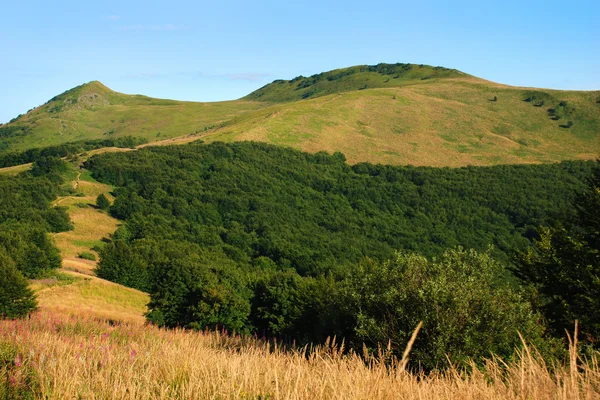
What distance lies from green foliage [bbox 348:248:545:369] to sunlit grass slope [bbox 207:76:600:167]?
402ft

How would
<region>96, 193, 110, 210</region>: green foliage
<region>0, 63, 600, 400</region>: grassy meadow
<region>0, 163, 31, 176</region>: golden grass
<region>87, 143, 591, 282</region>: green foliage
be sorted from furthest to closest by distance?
1. <region>0, 163, 31, 176</region>: golden grass
2. <region>87, 143, 591, 282</region>: green foliage
3. <region>96, 193, 110, 210</region>: green foliage
4. <region>0, 63, 600, 400</region>: grassy meadow

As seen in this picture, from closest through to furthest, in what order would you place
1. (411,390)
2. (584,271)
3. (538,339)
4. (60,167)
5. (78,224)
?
(411,390), (538,339), (584,271), (78,224), (60,167)

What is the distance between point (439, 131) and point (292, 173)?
4548 cm

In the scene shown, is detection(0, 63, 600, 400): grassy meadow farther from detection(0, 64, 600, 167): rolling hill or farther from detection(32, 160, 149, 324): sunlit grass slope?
detection(0, 64, 600, 167): rolling hill

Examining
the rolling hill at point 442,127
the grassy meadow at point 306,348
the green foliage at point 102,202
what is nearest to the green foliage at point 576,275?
the grassy meadow at point 306,348

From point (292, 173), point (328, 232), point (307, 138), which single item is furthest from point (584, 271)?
point (307, 138)

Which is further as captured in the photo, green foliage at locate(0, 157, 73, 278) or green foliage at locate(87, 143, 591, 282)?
green foliage at locate(87, 143, 591, 282)

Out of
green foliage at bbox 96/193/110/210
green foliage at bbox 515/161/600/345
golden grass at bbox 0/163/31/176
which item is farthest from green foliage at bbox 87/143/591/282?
green foliage at bbox 515/161/600/345

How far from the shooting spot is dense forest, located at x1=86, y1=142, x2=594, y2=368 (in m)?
19.5

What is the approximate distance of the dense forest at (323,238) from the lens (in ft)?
64.1

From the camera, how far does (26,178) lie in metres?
108

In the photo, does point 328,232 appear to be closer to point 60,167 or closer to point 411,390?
point 60,167

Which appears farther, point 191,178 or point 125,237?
point 191,178

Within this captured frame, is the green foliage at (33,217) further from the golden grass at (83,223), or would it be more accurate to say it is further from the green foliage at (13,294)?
the green foliage at (13,294)
